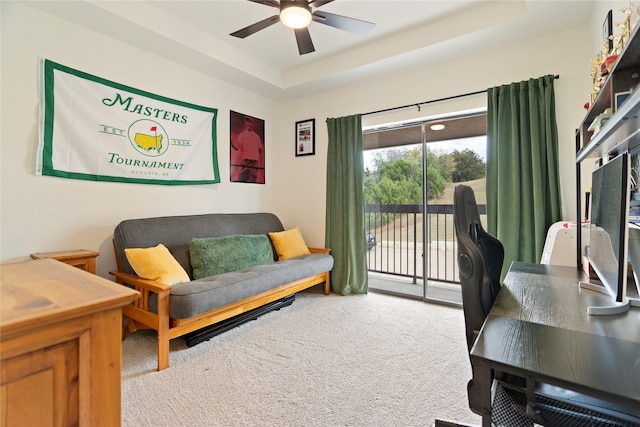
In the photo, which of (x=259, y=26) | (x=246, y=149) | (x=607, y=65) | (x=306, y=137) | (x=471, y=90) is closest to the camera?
(x=607, y=65)

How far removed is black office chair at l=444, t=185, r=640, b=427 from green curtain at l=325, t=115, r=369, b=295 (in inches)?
81.6

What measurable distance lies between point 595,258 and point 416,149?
2.34m

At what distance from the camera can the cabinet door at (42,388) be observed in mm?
600

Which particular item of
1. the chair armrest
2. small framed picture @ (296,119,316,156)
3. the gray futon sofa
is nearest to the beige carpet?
the gray futon sofa

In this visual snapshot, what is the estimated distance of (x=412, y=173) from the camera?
11.5 feet

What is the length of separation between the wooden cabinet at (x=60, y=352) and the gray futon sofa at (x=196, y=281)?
136cm

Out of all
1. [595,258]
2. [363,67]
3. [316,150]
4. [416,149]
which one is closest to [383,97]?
[363,67]

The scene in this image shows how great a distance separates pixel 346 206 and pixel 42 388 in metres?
3.11

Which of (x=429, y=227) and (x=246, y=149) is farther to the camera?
(x=246, y=149)

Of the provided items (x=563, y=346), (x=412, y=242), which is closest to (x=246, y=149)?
(x=412, y=242)

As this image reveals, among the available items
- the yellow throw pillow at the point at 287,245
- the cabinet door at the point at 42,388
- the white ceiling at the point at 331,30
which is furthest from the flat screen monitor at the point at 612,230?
the yellow throw pillow at the point at 287,245

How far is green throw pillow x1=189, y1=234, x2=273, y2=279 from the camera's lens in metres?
2.66

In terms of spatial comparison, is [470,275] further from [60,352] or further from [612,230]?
[60,352]

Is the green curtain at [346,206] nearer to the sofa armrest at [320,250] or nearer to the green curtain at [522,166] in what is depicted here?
the sofa armrest at [320,250]
